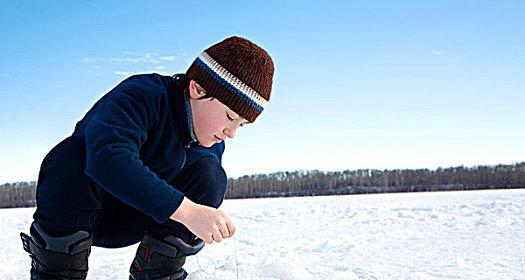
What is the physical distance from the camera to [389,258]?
7.89 ft

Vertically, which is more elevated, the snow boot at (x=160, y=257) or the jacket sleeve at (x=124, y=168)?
the jacket sleeve at (x=124, y=168)

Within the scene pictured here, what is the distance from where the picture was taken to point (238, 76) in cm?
145

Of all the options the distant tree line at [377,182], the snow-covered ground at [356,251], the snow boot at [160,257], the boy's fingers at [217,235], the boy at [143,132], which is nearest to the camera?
the boy's fingers at [217,235]

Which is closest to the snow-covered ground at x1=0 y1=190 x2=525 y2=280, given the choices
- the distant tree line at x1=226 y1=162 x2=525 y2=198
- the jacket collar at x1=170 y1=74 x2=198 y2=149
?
the jacket collar at x1=170 y1=74 x2=198 y2=149

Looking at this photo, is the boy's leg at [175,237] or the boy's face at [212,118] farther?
the boy's leg at [175,237]

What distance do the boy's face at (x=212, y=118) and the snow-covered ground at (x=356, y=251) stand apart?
0.63 m

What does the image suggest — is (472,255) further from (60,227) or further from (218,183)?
(60,227)

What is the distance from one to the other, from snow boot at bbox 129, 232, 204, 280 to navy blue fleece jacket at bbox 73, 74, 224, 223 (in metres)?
0.20

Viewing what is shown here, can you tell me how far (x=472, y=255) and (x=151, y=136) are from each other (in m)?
1.60

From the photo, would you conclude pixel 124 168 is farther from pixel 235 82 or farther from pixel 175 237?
pixel 175 237

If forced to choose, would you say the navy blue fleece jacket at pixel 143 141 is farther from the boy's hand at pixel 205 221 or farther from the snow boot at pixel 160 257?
the snow boot at pixel 160 257

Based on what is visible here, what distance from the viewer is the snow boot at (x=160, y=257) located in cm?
166

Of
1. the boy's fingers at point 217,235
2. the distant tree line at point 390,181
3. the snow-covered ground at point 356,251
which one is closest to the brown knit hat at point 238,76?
the boy's fingers at point 217,235

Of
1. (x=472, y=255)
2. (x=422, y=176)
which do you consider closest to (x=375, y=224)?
(x=472, y=255)
